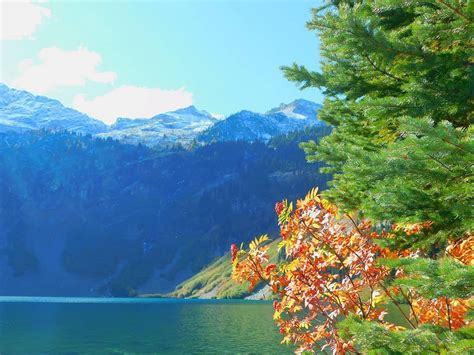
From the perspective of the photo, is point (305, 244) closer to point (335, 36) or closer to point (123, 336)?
point (335, 36)

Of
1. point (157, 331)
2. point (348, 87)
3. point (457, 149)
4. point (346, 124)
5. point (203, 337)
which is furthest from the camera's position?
point (157, 331)

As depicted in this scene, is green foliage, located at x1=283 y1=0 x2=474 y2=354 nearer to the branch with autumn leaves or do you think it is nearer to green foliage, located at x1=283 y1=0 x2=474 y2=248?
green foliage, located at x1=283 y1=0 x2=474 y2=248

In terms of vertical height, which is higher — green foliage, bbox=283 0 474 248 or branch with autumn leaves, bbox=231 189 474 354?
green foliage, bbox=283 0 474 248

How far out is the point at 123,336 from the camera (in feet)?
277

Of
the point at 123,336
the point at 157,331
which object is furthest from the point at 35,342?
the point at 157,331

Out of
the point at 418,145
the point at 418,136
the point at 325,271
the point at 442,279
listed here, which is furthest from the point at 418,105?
the point at 325,271

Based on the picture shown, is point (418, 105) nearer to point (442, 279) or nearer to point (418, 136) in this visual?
point (418, 136)

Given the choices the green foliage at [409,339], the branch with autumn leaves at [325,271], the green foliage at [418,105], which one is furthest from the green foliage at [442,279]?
the branch with autumn leaves at [325,271]

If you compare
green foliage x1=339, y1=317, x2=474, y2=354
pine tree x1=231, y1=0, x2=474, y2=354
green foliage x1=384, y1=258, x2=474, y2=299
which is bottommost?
green foliage x1=339, y1=317, x2=474, y2=354

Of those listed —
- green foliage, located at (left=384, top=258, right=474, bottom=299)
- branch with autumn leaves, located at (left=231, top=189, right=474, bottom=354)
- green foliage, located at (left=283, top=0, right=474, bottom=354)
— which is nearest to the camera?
green foliage, located at (left=384, top=258, right=474, bottom=299)

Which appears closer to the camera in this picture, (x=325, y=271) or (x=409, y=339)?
(x=409, y=339)

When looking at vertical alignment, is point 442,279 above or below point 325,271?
above

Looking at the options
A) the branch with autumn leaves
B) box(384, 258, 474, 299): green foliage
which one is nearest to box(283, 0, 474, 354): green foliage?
box(384, 258, 474, 299): green foliage

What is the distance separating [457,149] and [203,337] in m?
83.6
